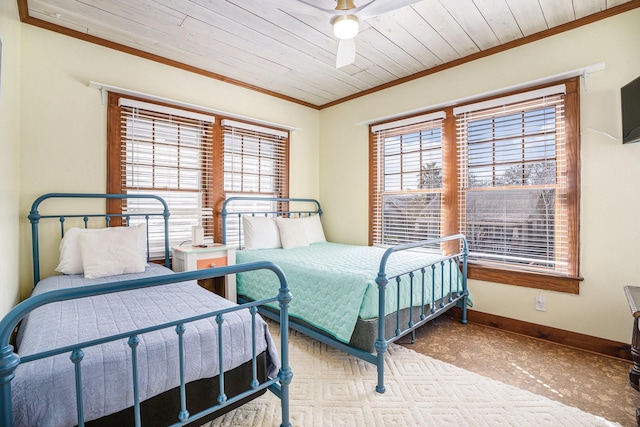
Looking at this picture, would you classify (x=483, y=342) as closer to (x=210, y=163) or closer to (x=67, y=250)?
(x=210, y=163)

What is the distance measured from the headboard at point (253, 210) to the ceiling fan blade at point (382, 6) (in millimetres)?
2147

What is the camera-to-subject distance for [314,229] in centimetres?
389

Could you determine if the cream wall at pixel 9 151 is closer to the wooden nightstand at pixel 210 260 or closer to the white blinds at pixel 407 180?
the wooden nightstand at pixel 210 260

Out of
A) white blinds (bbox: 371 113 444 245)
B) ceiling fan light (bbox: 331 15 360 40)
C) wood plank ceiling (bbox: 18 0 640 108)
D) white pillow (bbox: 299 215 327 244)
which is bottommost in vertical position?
white pillow (bbox: 299 215 327 244)

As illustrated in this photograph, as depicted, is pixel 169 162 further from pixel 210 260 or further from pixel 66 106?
pixel 210 260

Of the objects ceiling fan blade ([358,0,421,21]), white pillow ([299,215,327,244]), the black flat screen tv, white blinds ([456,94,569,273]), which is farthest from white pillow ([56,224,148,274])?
the black flat screen tv

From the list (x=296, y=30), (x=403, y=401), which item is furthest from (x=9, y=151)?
(x=403, y=401)

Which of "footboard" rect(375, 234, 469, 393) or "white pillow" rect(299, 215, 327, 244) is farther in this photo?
"white pillow" rect(299, 215, 327, 244)

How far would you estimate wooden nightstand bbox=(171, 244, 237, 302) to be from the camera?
2.73m

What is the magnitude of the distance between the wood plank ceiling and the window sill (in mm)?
1931

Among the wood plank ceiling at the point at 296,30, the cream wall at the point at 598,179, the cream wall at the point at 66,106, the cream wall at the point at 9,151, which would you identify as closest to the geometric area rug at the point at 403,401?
the cream wall at the point at 598,179

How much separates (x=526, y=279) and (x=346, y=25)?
7.95 ft

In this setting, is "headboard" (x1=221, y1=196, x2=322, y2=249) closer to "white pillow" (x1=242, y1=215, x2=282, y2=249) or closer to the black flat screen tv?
"white pillow" (x1=242, y1=215, x2=282, y2=249)

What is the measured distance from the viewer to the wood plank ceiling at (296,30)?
7.11 feet
